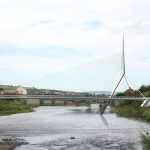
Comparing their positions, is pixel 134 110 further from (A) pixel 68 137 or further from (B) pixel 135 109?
(A) pixel 68 137

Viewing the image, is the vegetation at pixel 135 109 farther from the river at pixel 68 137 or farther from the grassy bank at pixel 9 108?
the grassy bank at pixel 9 108

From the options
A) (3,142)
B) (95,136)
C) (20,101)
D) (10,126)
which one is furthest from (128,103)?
(3,142)

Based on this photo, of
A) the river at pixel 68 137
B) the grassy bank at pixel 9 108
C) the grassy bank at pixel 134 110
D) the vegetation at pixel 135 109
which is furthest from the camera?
the grassy bank at pixel 9 108

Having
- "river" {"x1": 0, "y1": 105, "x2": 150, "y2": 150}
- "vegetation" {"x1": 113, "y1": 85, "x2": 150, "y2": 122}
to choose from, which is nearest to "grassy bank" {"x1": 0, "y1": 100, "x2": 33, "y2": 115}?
"vegetation" {"x1": 113, "y1": 85, "x2": 150, "y2": 122}

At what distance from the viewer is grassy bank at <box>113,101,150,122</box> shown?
6815 cm

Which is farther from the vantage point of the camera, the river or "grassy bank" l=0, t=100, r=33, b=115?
"grassy bank" l=0, t=100, r=33, b=115

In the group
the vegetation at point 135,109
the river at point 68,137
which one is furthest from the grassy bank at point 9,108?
the river at point 68,137

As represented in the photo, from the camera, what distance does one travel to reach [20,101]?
105 meters

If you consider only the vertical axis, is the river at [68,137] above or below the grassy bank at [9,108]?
below

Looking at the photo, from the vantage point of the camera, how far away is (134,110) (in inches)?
3115

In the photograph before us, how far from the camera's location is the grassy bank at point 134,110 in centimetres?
6815

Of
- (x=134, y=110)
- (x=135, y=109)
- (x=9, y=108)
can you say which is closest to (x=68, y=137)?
(x=134, y=110)

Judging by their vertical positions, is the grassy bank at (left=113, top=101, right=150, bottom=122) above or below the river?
above

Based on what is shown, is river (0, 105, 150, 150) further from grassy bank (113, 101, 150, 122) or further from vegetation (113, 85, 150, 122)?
vegetation (113, 85, 150, 122)
